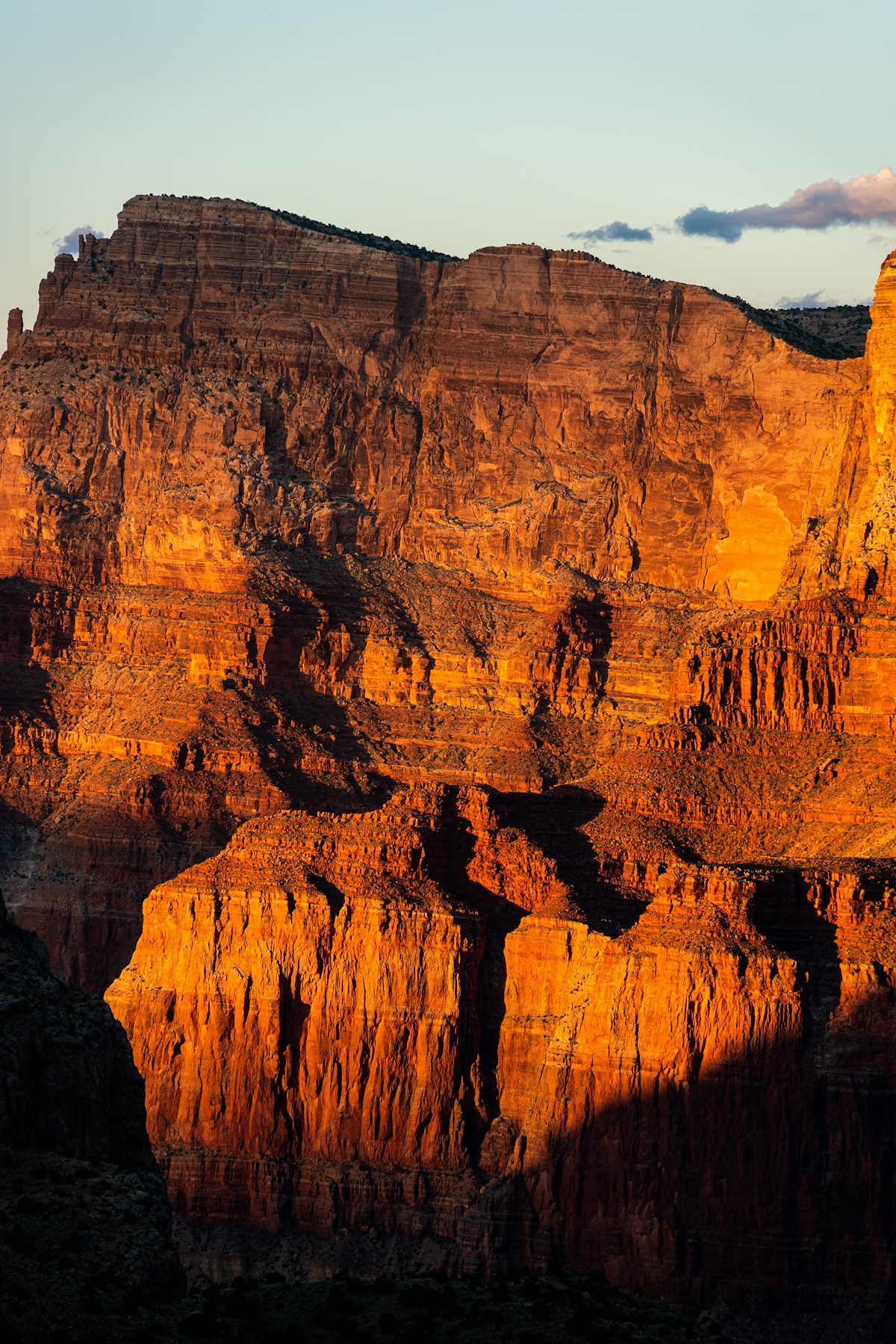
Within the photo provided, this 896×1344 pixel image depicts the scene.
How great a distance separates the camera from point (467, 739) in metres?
132

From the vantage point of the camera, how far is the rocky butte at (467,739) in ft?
297

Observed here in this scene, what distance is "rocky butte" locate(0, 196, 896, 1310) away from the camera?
297 feet

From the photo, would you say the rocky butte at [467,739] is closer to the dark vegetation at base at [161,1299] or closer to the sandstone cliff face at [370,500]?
the sandstone cliff face at [370,500]

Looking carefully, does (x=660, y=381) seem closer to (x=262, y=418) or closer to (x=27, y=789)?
(x=262, y=418)

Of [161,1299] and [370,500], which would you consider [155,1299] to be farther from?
[370,500]

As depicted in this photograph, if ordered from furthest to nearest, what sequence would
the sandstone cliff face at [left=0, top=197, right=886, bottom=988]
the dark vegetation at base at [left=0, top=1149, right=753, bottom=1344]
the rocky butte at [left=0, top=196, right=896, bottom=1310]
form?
1. the sandstone cliff face at [left=0, top=197, right=886, bottom=988]
2. the rocky butte at [left=0, top=196, right=896, bottom=1310]
3. the dark vegetation at base at [left=0, top=1149, right=753, bottom=1344]

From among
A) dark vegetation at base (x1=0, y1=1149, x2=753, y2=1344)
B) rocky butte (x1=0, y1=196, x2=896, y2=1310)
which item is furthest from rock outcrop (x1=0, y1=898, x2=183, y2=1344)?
rocky butte (x1=0, y1=196, x2=896, y2=1310)

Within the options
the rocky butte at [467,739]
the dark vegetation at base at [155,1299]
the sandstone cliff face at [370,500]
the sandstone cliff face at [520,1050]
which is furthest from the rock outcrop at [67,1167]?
the sandstone cliff face at [370,500]


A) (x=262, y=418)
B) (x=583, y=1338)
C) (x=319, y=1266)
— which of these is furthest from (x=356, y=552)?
(x=583, y=1338)

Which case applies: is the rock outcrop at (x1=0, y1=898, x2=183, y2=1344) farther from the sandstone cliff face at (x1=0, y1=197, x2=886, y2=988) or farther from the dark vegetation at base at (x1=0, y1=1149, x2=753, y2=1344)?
the sandstone cliff face at (x1=0, y1=197, x2=886, y2=988)

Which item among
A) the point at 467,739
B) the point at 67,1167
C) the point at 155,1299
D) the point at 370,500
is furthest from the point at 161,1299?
the point at 370,500

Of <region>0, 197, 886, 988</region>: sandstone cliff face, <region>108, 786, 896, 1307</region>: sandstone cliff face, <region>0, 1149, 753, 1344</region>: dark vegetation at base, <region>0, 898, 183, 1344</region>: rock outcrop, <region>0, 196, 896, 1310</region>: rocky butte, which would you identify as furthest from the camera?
<region>0, 197, 886, 988</region>: sandstone cliff face

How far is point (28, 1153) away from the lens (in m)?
53.7

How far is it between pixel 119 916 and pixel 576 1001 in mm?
30392
